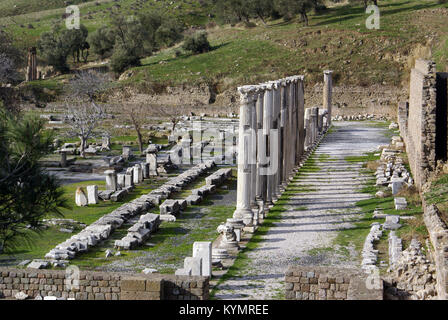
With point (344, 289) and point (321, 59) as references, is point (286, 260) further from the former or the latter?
point (321, 59)

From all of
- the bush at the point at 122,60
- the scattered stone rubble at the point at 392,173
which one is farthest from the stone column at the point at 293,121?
the bush at the point at 122,60

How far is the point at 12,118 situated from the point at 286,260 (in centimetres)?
779

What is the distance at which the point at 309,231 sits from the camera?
2336cm

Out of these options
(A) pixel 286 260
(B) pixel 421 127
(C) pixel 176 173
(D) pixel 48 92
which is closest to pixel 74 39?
(D) pixel 48 92

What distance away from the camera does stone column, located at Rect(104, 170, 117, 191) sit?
31847mm

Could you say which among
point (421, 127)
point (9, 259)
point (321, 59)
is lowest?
point (9, 259)

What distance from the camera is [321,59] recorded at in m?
73.4

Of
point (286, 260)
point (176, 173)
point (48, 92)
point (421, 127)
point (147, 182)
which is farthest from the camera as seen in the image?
point (48, 92)

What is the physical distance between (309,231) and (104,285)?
9.54 meters

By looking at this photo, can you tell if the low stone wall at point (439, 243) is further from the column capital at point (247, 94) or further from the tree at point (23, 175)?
the tree at point (23, 175)

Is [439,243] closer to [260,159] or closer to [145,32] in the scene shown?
[260,159]

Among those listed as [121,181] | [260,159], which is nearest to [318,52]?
[121,181]

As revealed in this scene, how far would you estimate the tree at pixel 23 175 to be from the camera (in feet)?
50.5
